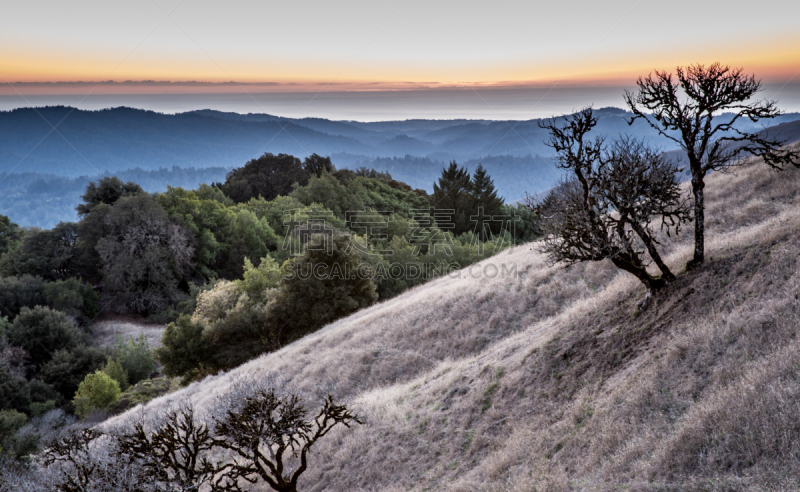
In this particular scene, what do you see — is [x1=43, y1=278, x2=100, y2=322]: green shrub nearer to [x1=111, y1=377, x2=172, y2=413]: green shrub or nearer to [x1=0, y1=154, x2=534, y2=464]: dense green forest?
[x1=0, y1=154, x2=534, y2=464]: dense green forest

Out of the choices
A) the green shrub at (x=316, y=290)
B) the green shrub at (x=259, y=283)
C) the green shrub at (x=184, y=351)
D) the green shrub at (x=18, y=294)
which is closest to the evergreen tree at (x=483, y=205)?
the green shrub at (x=259, y=283)

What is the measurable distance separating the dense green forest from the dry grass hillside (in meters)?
13.8

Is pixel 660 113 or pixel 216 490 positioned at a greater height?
pixel 660 113

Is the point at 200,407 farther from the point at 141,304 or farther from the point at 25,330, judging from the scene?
the point at 141,304

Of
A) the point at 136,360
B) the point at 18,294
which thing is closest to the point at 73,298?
the point at 18,294

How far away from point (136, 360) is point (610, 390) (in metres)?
42.5

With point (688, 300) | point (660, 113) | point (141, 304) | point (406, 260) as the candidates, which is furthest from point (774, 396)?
point (141, 304)

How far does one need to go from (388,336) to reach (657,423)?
13.7 m

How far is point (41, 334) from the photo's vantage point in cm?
4034

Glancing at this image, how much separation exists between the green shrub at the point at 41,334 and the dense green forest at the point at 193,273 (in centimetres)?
11

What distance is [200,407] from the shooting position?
19.3 metres

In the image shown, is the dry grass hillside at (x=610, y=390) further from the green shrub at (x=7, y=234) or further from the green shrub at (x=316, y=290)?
the green shrub at (x=7, y=234)

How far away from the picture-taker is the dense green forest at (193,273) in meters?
30.4

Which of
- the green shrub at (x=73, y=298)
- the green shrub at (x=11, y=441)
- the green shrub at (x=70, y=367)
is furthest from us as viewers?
the green shrub at (x=73, y=298)
